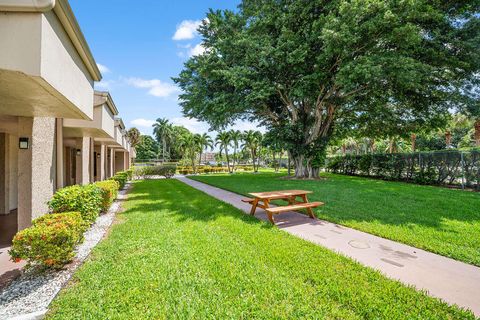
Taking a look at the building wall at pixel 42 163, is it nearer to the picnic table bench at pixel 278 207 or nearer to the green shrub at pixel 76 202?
the green shrub at pixel 76 202

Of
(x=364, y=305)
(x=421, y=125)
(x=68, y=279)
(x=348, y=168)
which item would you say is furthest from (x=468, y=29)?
(x=68, y=279)

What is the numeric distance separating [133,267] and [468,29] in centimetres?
1719

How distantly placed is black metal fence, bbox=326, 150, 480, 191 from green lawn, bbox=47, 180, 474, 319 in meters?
12.9

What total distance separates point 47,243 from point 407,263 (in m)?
5.34

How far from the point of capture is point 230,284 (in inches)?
120

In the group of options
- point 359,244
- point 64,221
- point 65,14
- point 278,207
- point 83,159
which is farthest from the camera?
point 83,159

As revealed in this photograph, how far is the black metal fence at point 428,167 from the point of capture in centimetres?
1198

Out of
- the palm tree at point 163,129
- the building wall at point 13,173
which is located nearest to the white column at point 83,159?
→ the building wall at point 13,173

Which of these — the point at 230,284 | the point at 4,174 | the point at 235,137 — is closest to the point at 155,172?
the point at 235,137

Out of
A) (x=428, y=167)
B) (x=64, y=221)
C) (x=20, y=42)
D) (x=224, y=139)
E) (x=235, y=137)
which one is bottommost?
(x=64, y=221)

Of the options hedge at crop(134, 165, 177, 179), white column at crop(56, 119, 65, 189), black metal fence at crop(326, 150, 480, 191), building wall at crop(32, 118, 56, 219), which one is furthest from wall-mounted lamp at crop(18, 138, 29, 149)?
hedge at crop(134, 165, 177, 179)

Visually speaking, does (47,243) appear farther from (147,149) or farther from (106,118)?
(147,149)

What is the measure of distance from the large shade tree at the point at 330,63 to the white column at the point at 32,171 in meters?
9.53

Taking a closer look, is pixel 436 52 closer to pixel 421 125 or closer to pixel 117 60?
pixel 421 125
